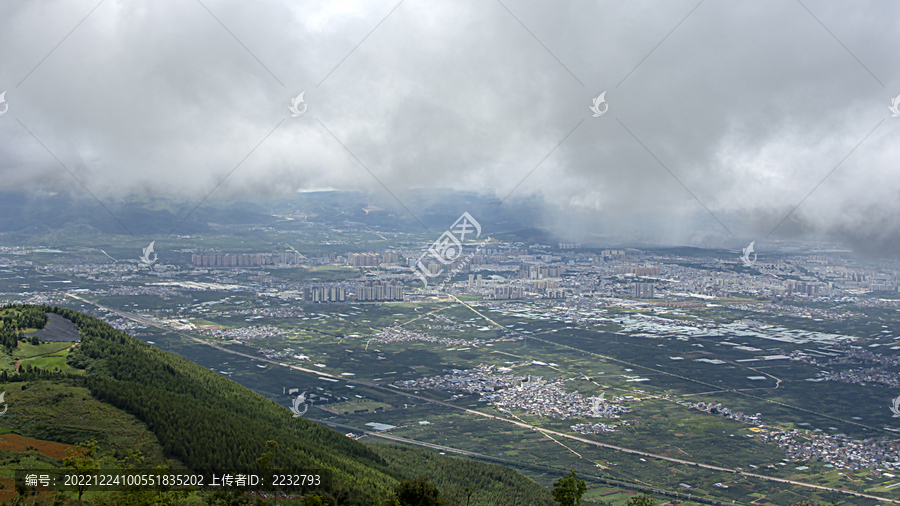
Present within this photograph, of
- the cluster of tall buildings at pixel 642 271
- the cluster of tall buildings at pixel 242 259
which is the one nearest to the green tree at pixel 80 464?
the cluster of tall buildings at pixel 642 271

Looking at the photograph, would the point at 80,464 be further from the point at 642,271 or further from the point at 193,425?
the point at 642,271

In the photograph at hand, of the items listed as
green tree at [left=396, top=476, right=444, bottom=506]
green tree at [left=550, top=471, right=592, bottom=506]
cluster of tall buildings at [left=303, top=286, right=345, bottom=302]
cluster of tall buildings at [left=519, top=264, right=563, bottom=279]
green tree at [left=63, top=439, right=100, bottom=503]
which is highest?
cluster of tall buildings at [left=519, top=264, right=563, bottom=279]

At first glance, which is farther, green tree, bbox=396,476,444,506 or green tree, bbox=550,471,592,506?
green tree, bbox=396,476,444,506

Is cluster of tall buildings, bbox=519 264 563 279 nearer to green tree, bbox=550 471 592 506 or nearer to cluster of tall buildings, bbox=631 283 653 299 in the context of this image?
cluster of tall buildings, bbox=631 283 653 299

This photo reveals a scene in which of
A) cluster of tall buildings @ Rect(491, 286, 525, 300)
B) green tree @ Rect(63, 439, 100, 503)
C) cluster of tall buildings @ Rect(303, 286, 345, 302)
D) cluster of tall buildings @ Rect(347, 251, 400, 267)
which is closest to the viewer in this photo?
green tree @ Rect(63, 439, 100, 503)

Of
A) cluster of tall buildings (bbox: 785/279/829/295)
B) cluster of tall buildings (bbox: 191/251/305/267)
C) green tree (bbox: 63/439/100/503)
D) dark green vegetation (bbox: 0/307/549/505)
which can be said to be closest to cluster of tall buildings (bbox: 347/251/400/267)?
cluster of tall buildings (bbox: 191/251/305/267)

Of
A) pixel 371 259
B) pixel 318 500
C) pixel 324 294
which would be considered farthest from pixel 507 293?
pixel 318 500

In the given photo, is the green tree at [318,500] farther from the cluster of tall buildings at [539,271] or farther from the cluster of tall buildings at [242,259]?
the cluster of tall buildings at [242,259]
